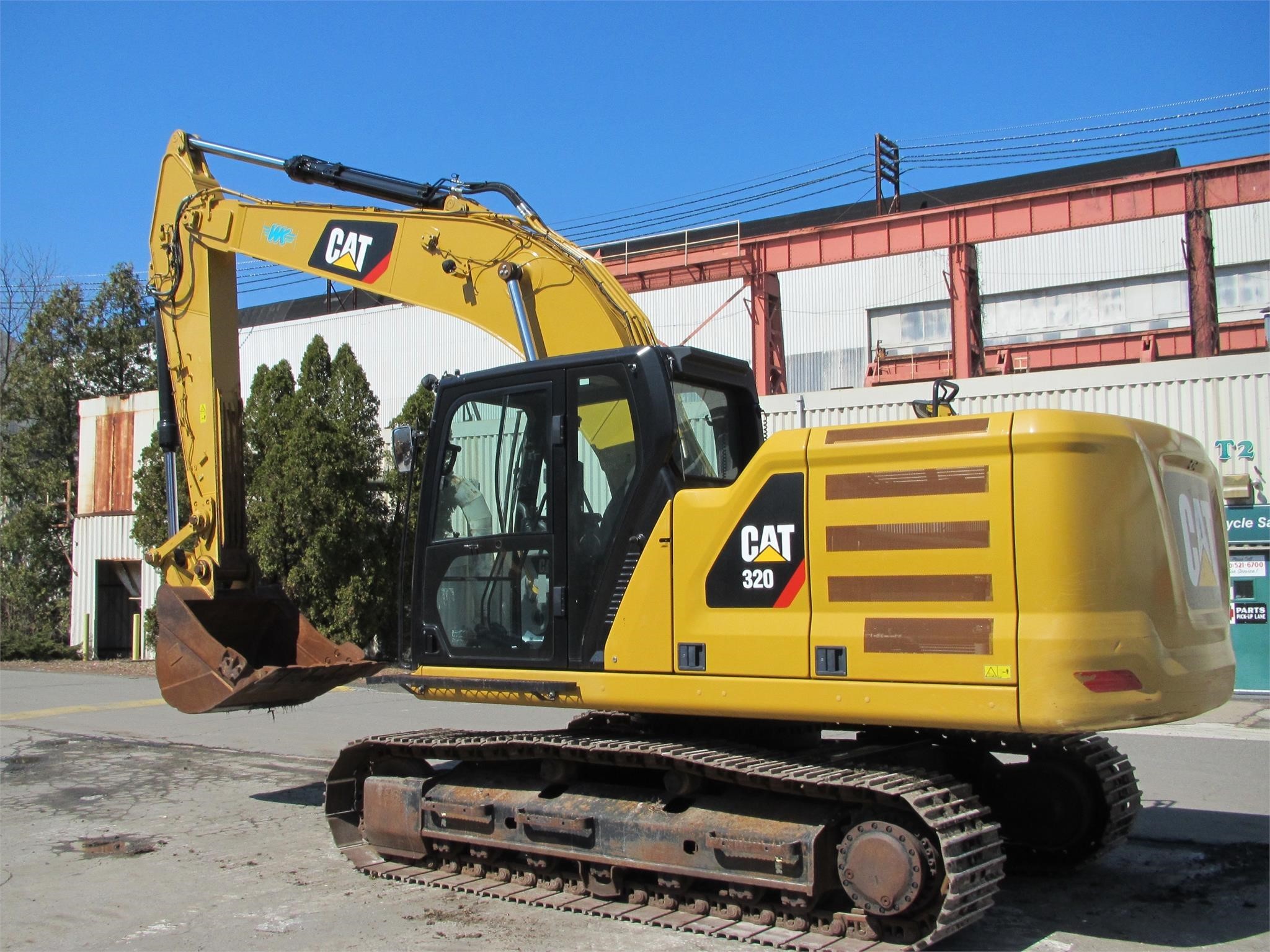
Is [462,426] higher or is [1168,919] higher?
[462,426]

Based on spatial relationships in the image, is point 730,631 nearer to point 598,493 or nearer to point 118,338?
point 598,493

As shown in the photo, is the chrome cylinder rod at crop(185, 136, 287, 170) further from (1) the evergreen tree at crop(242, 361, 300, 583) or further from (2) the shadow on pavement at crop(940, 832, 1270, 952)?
(1) the evergreen tree at crop(242, 361, 300, 583)

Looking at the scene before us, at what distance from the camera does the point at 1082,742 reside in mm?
6555

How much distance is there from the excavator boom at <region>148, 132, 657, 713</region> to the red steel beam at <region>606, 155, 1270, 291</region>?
735 inches

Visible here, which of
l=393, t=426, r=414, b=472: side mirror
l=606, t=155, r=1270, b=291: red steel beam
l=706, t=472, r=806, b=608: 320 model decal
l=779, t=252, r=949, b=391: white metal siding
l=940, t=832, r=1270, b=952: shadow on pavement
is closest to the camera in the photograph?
l=706, t=472, r=806, b=608: 320 model decal

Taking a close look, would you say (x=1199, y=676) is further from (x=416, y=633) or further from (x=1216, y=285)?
(x=1216, y=285)

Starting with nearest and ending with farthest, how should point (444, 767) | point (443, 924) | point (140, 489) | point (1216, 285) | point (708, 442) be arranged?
1. point (443, 924)
2. point (708, 442)
3. point (444, 767)
4. point (140, 489)
5. point (1216, 285)

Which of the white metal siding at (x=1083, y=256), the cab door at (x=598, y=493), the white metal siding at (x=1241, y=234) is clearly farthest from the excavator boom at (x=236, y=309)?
the white metal siding at (x=1241, y=234)

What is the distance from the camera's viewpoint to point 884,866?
503cm

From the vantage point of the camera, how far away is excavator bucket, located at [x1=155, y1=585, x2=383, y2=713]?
296 inches

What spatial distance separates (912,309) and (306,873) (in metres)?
25.1

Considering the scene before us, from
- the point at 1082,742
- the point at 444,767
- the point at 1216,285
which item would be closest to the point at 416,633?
the point at 444,767

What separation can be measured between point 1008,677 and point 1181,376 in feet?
39.2

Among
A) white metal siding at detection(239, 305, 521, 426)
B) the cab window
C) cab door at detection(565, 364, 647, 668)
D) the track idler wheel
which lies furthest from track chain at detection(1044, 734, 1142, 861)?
white metal siding at detection(239, 305, 521, 426)
